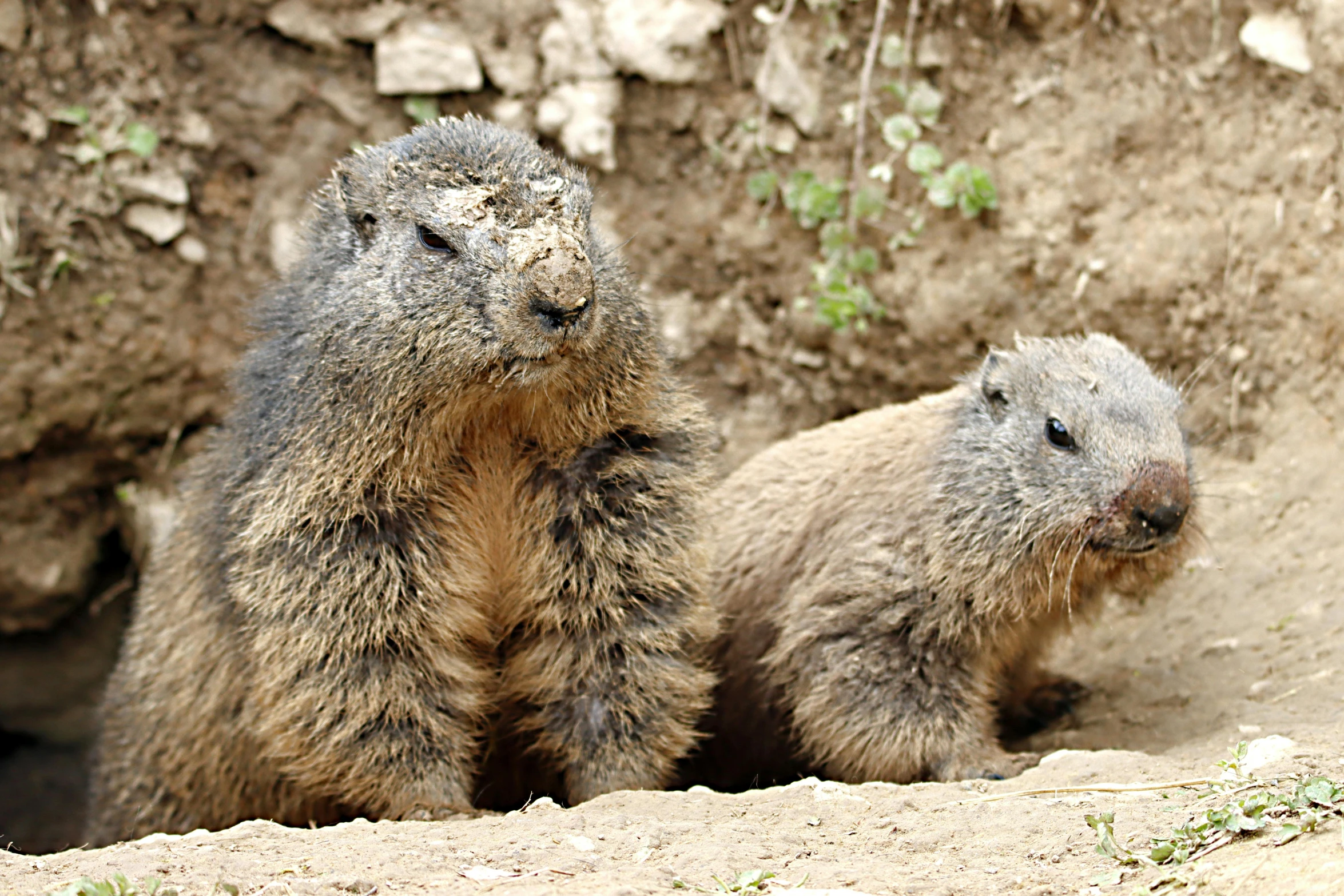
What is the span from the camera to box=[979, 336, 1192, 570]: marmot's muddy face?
18.7 feet

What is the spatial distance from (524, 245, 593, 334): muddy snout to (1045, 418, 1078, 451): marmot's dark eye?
256 cm

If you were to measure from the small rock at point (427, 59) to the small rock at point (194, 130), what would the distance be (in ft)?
3.92

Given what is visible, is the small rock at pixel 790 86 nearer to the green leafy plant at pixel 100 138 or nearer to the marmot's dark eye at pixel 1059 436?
the marmot's dark eye at pixel 1059 436

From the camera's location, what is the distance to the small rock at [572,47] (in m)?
8.25

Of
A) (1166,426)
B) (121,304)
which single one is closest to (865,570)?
(1166,426)

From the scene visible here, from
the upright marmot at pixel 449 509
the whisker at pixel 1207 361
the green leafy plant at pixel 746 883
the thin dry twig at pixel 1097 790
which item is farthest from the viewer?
the whisker at pixel 1207 361

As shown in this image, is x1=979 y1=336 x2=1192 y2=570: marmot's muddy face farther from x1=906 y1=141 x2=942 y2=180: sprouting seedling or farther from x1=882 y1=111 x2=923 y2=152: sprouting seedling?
x1=882 y1=111 x2=923 y2=152: sprouting seedling

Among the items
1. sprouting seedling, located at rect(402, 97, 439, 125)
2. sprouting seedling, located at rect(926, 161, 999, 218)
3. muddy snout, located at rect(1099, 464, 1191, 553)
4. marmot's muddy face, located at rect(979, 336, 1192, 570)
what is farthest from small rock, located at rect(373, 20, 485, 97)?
muddy snout, located at rect(1099, 464, 1191, 553)

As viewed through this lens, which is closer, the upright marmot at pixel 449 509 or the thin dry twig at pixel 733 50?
the upright marmot at pixel 449 509

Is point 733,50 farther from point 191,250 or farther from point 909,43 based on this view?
point 191,250

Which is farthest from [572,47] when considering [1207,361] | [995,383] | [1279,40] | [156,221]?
[1207,361]

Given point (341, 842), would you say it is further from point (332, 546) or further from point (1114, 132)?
point (1114, 132)

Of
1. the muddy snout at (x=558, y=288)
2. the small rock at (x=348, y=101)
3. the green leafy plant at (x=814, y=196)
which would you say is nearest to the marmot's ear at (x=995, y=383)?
the green leafy plant at (x=814, y=196)

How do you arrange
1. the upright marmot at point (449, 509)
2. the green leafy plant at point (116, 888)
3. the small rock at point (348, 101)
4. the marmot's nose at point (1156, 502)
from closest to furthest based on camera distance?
the green leafy plant at point (116, 888) < the upright marmot at point (449, 509) < the marmot's nose at point (1156, 502) < the small rock at point (348, 101)
